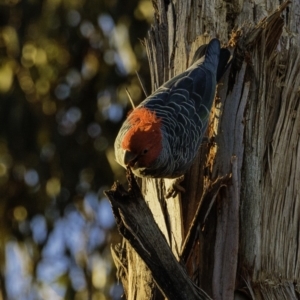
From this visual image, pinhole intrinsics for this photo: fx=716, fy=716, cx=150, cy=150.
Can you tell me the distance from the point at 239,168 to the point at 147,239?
850 mm

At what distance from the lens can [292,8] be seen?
12.6ft

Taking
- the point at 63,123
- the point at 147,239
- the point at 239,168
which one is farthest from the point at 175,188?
the point at 63,123

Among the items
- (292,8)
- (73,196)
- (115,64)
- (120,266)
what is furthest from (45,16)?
(120,266)

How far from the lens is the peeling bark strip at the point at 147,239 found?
2.53 metres

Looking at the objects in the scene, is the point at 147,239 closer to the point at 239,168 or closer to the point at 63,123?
the point at 239,168

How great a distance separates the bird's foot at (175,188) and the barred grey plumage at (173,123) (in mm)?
36

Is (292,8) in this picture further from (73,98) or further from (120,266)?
(73,98)

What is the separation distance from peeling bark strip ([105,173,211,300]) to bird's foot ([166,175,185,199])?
0.72 meters

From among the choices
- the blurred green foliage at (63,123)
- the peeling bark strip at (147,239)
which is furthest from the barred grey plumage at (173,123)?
the blurred green foliage at (63,123)

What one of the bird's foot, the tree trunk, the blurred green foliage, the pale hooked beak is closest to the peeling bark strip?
the tree trunk

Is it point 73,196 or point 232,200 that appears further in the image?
point 73,196

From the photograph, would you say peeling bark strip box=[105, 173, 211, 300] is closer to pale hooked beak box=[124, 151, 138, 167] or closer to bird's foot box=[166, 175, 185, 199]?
pale hooked beak box=[124, 151, 138, 167]

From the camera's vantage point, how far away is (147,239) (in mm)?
2559

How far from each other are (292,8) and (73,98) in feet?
9.53
